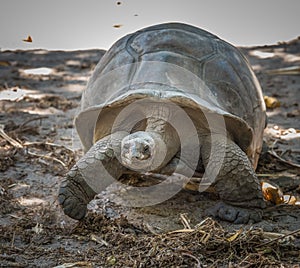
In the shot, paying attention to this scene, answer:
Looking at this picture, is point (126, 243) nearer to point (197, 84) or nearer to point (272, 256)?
point (272, 256)

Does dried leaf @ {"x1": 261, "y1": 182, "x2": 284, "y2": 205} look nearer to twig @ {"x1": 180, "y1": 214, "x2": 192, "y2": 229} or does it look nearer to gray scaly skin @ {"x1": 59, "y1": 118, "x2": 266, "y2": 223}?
gray scaly skin @ {"x1": 59, "y1": 118, "x2": 266, "y2": 223}

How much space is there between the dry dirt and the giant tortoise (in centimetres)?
17

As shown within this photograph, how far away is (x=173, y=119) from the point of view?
3.11m

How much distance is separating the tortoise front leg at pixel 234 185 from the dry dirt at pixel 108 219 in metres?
0.07

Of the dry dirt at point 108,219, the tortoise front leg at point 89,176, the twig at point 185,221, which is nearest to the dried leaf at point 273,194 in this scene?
the dry dirt at point 108,219

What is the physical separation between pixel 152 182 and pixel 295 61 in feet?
15.2

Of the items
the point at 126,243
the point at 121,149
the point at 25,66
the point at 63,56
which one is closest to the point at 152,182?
the point at 121,149

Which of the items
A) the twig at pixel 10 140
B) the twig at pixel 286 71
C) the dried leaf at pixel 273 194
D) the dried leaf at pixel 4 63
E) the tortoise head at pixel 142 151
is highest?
the tortoise head at pixel 142 151

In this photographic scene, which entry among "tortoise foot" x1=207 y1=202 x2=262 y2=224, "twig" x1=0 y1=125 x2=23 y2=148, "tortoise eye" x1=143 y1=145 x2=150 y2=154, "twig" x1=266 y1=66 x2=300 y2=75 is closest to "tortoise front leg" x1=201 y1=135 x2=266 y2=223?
"tortoise foot" x1=207 y1=202 x2=262 y2=224

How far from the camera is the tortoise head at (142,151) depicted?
2.77 meters

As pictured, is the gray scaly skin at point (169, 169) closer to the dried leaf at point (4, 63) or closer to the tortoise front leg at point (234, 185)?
the tortoise front leg at point (234, 185)

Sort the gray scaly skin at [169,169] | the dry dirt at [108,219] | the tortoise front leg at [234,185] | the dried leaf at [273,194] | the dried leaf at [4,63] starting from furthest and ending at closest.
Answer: the dried leaf at [4,63]
the dried leaf at [273,194]
the tortoise front leg at [234,185]
the gray scaly skin at [169,169]
the dry dirt at [108,219]

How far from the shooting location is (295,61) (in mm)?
7527

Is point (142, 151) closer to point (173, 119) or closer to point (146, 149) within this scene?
point (146, 149)
